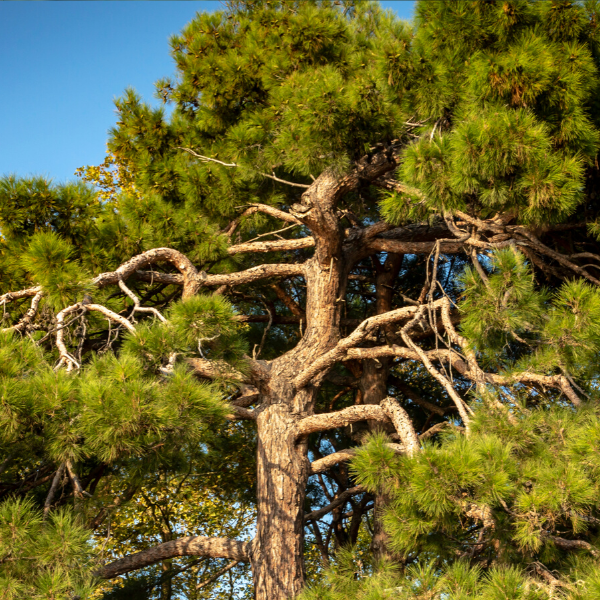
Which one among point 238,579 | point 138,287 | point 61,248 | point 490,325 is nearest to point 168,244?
point 138,287

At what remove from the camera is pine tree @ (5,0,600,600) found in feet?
9.72

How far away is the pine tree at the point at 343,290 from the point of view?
296 centimetres

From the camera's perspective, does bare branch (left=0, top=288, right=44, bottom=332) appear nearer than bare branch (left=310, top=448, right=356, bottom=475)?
Yes

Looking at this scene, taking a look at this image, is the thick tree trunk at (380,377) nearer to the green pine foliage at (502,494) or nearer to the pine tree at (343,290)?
the pine tree at (343,290)

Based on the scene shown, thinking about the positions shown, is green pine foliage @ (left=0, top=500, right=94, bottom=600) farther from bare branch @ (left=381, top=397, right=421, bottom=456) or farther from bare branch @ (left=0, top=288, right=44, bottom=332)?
bare branch @ (left=381, top=397, right=421, bottom=456)

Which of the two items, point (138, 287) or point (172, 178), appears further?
point (172, 178)

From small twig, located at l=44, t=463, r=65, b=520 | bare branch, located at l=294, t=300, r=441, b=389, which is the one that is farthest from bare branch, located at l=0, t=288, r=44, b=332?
bare branch, located at l=294, t=300, r=441, b=389

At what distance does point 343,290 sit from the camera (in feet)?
17.9

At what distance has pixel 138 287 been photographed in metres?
5.33

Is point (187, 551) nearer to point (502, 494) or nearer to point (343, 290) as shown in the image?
point (343, 290)

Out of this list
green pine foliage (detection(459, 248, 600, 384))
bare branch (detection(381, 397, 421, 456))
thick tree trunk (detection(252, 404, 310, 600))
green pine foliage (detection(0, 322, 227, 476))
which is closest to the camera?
green pine foliage (detection(0, 322, 227, 476))

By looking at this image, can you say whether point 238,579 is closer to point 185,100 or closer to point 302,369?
point 302,369

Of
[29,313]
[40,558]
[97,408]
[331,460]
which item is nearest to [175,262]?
[29,313]

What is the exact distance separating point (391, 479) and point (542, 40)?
8.93 ft
